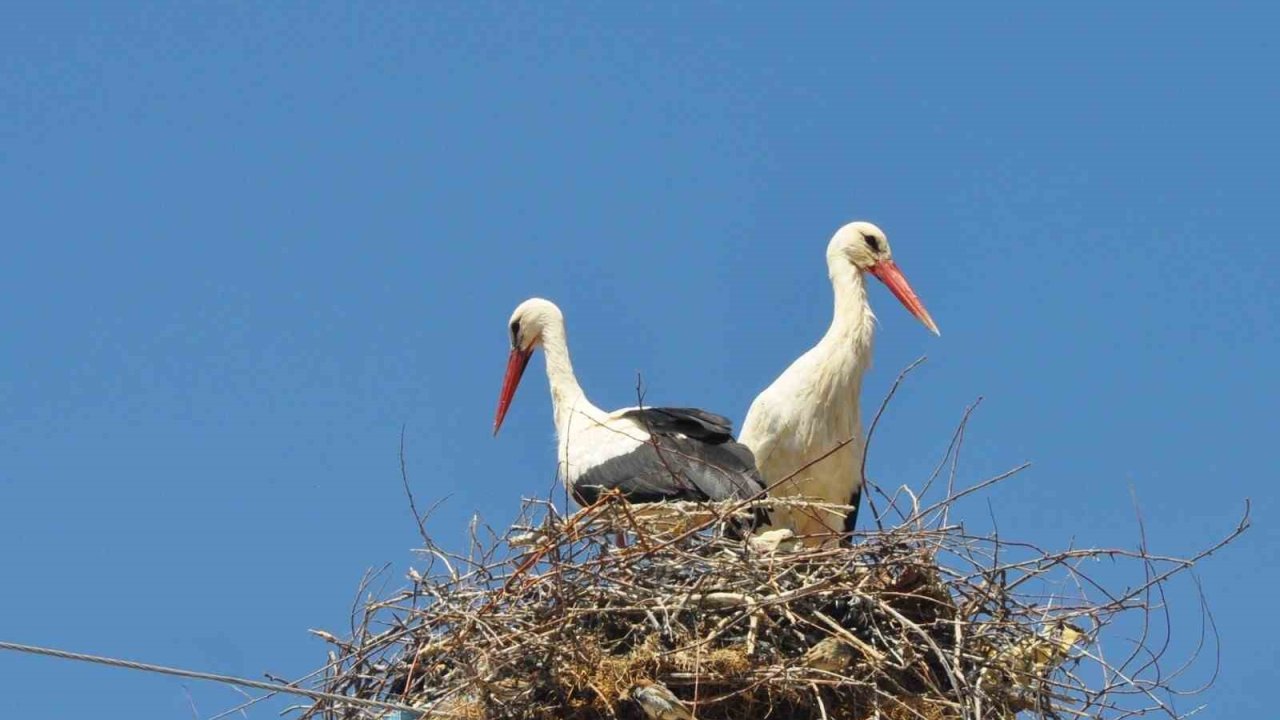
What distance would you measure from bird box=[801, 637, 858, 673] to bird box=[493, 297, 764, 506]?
1.24 m

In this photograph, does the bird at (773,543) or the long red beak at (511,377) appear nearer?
the bird at (773,543)

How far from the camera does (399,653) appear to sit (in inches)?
279

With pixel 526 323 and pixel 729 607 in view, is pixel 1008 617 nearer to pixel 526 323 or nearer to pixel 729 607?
pixel 729 607

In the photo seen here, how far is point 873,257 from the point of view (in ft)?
31.8

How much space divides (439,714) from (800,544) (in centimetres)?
164

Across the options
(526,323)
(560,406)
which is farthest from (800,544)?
(526,323)

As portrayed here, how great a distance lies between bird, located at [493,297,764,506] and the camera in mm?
8344

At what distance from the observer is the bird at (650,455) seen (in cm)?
834

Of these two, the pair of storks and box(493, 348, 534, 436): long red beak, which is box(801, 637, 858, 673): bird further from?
box(493, 348, 534, 436): long red beak

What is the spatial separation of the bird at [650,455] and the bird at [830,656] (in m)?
1.24

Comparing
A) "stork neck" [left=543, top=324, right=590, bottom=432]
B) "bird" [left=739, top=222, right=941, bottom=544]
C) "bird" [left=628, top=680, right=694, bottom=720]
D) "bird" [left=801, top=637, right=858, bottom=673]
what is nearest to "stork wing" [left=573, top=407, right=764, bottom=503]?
"bird" [left=739, top=222, right=941, bottom=544]

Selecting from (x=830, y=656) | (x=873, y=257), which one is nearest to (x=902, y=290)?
(x=873, y=257)

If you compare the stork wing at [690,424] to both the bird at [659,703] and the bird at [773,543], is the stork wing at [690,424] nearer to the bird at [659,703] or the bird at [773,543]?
the bird at [773,543]

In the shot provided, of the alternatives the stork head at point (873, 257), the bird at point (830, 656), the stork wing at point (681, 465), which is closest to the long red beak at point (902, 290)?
the stork head at point (873, 257)
